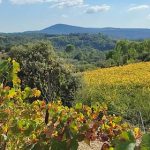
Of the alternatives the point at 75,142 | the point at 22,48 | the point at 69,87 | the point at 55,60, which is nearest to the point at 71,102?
the point at 69,87

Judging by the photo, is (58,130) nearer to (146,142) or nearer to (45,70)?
(146,142)

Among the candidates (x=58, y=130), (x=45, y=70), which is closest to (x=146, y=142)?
(x=58, y=130)

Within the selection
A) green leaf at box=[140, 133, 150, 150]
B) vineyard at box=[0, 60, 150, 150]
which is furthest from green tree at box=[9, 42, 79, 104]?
green leaf at box=[140, 133, 150, 150]

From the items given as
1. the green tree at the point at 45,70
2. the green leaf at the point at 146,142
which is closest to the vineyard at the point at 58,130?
the green leaf at the point at 146,142

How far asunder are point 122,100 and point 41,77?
3322 mm

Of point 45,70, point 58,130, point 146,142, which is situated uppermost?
point 146,142

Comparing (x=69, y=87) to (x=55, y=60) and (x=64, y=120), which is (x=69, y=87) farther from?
(x=64, y=120)

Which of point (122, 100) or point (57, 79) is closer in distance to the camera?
point (57, 79)

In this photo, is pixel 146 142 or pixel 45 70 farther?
pixel 45 70

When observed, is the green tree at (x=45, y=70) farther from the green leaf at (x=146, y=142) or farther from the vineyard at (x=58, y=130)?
the green leaf at (x=146, y=142)

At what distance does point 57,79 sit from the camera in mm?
14453

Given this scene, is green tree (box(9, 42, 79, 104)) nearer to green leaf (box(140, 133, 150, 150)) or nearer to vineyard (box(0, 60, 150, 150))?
vineyard (box(0, 60, 150, 150))

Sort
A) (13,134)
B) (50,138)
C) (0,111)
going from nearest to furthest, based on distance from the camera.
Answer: (50,138)
(13,134)
(0,111)

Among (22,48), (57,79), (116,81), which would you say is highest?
(22,48)
